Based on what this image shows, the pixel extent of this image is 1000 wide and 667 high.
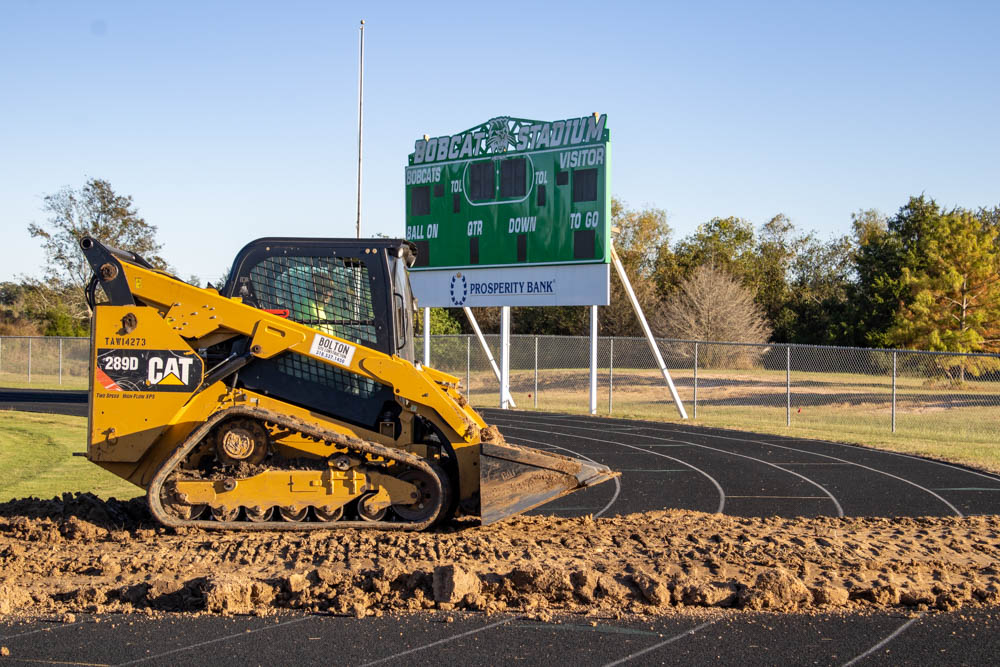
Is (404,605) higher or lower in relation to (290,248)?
lower

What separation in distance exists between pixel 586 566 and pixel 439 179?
20.1 metres

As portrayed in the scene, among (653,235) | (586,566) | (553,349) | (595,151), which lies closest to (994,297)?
(553,349)

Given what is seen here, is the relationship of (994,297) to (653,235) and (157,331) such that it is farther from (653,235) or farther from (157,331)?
(157,331)

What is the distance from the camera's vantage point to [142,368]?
8.38 m

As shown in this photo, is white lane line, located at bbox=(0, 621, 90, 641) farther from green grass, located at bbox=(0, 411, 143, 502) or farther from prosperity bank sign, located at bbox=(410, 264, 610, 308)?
prosperity bank sign, located at bbox=(410, 264, 610, 308)

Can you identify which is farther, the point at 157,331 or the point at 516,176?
the point at 516,176

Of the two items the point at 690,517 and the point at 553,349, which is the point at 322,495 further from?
the point at 553,349

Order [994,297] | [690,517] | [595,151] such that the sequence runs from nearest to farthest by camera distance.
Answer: [690,517]
[595,151]
[994,297]

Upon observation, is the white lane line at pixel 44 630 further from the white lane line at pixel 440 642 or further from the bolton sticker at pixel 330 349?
the bolton sticker at pixel 330 349

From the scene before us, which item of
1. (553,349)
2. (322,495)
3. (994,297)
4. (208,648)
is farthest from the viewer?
(553,349)

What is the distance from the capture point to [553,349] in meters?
48.2

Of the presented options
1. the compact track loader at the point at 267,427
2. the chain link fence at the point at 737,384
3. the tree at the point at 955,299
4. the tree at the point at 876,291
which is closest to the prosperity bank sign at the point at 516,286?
the chain link fence at the point at 737,384

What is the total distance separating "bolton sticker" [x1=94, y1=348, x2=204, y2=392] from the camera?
8.36m

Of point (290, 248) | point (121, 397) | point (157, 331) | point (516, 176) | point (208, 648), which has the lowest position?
point (208, 648)
